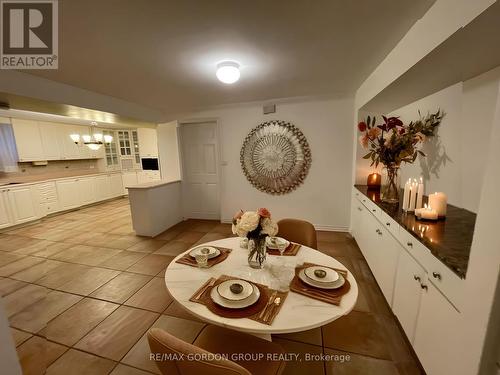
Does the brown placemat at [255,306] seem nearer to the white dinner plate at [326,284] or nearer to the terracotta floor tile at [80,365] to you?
the white dinner plate at [326,284]

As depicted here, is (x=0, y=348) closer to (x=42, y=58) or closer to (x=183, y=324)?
(x=183, y=324)

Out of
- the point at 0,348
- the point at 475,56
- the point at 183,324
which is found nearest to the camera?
the point at 0,348

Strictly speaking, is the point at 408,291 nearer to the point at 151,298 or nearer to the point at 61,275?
the point at 151,298

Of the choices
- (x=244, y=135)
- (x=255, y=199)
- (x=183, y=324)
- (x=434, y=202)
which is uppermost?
(x=244, y=135)

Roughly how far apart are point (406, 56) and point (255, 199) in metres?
2.87

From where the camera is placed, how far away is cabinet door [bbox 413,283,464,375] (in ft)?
3.19

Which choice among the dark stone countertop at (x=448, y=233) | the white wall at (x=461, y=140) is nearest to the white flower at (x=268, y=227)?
the dark stone countertop at (x=448, y=233)

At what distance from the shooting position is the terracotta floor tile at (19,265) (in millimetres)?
2533

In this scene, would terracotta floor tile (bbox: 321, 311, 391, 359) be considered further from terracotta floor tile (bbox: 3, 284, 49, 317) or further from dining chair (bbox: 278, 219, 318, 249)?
terracotta floor tile (bbox: 3, 284, 49, 317)

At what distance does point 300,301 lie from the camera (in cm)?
103

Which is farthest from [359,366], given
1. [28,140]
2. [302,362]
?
[28,140]

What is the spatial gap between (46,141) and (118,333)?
18.2 feet

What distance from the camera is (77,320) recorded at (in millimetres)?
1780

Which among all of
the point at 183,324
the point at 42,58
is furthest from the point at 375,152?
the point at 42,58
